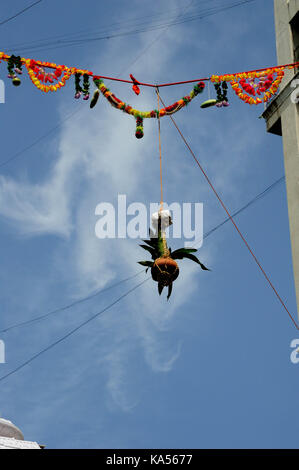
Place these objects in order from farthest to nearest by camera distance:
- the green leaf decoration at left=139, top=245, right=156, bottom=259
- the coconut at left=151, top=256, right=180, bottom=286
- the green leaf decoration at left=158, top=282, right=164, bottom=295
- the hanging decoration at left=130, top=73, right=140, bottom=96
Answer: the hanging decoration at left=130, top=73, right=140, bottom=96
the green leaf decoration at left=139, top=245, right=156, bottom=259
the green leaf decoration at left=158, top=282, right=164, bottom=295
the coconut at left=151, top=256, right=180, bottom=286

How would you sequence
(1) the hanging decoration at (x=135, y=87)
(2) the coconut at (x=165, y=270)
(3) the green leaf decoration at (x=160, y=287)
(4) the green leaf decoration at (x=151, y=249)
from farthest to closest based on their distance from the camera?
1. (1) the hanging decoration at (x=135, y=87)
2. (4) the green leaf decoration at (x=151, y=249)
3. (3) the green leaf decoration at (x=160, y=287)
4. (2) the coconut at (x=165, y=270)

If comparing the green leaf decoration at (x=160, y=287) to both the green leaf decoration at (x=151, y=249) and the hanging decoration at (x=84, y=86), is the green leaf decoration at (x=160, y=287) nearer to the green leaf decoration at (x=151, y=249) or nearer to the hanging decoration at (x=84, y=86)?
the green leaf decoration at (x=151, y=249)

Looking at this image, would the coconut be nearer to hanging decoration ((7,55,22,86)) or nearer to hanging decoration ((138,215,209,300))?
hanging decoration ((138,215,209,300))

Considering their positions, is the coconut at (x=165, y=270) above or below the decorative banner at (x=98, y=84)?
below

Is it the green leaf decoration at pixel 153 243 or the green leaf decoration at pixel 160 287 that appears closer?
the green leaf decoration at pixel 160 287

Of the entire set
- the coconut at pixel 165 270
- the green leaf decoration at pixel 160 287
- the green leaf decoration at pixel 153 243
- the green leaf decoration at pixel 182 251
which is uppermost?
the green leaf decoration at pixel 153 243

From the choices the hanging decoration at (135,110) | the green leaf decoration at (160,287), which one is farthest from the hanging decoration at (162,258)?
the hanging decoration at (135,110)

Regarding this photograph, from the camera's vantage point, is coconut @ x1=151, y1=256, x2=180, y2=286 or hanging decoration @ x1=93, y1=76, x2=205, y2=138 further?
hanging decoration @ x1=93, y1=76, x2=205, y2=138

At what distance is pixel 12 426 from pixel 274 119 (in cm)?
1064

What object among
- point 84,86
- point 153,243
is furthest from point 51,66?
point 153,243

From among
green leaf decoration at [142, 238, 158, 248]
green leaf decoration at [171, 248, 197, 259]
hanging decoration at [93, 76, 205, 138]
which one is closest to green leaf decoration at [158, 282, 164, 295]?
green leaf decoration at [171, 248, 197, 259]

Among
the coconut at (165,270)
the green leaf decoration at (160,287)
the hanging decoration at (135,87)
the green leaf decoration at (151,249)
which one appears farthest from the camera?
the hanging decoration at (135,87)
